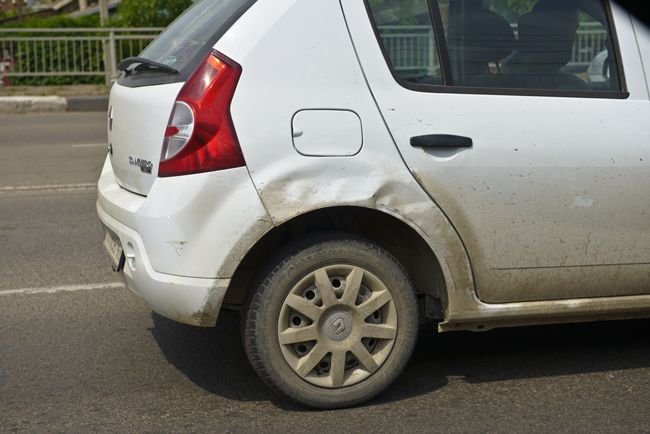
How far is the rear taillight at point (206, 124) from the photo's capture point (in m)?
3.68

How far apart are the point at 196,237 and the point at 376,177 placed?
68cm

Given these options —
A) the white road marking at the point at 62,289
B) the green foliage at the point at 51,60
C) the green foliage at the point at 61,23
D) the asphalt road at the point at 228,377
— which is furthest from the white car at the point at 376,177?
the green foliage at the point at 61,23

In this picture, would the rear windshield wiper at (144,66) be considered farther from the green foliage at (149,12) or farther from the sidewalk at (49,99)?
the green foliage at (149,12)

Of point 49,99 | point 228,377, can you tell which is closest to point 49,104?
point 49,99

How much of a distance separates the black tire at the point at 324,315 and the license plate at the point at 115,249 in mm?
588

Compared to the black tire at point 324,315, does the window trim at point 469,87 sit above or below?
above

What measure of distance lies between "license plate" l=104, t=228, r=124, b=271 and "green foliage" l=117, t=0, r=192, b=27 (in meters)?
14.6

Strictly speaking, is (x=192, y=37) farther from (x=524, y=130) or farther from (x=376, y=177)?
(x=524, y=130)

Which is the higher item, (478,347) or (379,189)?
(379,189)

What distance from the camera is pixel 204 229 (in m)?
3.71

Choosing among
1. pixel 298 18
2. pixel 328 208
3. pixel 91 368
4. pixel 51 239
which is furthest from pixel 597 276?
pixel 51 239

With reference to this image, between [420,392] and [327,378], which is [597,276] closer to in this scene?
[420,392]

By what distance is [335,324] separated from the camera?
3.88m

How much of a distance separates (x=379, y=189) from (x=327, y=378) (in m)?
0.74
